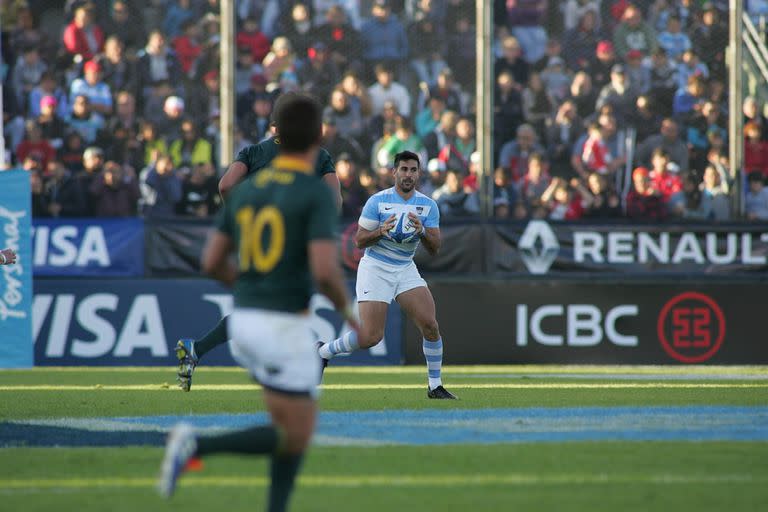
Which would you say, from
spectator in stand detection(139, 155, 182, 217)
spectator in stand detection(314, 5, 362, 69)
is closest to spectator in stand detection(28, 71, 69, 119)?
spectator in stand detection(139, 155, 182, 217)

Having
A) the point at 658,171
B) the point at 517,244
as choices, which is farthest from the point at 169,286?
the point at 658,171

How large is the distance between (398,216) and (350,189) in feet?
20.7

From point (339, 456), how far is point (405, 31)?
36.5ft

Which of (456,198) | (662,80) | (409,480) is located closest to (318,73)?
(456,198)

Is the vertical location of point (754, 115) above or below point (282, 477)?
above

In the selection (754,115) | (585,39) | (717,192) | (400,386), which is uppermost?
(585,39)

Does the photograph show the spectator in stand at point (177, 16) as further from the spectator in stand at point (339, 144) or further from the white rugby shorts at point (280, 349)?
the white rugby shorts at point (280, 349)

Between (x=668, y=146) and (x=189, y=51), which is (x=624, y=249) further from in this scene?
(x=189, y=51)

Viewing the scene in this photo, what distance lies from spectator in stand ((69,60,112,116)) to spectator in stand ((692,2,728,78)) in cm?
839

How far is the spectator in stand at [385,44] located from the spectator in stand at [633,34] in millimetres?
3036

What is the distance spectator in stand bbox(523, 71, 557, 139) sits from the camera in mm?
18281

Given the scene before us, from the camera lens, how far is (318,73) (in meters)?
18.5

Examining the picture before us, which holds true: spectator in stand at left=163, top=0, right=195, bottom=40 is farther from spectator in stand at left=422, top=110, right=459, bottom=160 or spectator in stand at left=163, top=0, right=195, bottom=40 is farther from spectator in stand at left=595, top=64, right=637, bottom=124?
spectator in stand at left=595, top=64, right=637, bottom=124

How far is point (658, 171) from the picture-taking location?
59.2 ft
